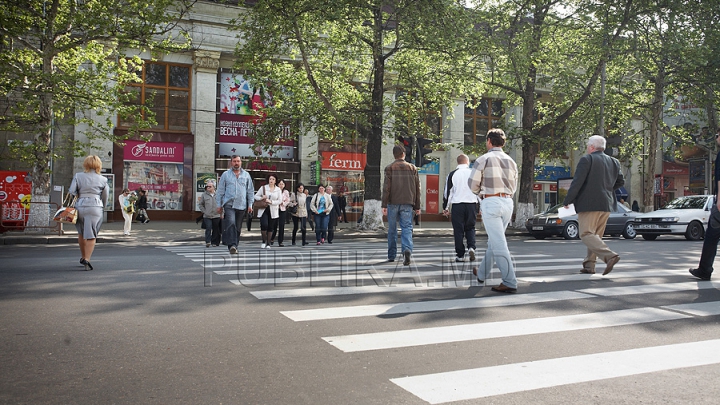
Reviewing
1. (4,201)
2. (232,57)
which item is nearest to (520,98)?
(232,57)

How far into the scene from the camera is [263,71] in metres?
23.0

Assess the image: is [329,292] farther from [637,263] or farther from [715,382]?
[637,263]

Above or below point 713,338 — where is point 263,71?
above

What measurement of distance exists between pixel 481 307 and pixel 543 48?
2236 cm

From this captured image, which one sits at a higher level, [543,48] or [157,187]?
[543,48]

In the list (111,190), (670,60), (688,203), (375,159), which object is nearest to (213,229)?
(375,159)

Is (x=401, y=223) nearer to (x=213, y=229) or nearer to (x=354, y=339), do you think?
(x=354, y=339)

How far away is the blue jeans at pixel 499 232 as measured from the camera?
674 centimetres

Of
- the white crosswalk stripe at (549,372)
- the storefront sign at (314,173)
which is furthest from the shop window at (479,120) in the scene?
the white crosswalk stripe at (549,372)

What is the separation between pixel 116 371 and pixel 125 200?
17383 millimetres

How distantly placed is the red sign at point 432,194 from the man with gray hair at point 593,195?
2699cm

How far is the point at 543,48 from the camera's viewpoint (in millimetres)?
25906

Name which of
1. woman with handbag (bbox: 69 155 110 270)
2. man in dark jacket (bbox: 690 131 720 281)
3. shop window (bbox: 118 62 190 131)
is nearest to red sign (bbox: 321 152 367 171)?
shop window (bbox: 118 62 190 131)

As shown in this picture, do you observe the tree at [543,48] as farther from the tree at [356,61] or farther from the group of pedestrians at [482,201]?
the group of pedestrians at [482,201]
